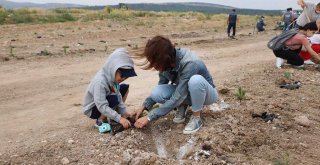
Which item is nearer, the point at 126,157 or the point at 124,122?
the point at 126,157

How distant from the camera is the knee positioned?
3.93 meters

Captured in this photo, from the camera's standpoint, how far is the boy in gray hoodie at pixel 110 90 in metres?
3.87

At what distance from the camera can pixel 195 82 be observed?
3.93 metres

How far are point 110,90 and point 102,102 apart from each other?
197 millimetres

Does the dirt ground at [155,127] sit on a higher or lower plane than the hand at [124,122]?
lower

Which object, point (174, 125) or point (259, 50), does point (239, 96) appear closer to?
point (174, 125)

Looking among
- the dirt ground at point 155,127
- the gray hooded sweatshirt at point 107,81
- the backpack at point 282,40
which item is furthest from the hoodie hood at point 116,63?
the backpack at point 282,40

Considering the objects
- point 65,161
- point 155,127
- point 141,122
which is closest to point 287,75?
point 155,127

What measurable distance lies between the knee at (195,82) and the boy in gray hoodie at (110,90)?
53 cm

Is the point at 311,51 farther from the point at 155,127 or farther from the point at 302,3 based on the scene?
the point at 155,127

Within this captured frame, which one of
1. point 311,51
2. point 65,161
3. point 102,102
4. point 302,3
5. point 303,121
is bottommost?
point 65,161

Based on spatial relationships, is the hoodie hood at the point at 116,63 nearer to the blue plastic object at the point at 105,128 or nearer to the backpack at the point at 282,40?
the blue plastic object at the point at 105,128

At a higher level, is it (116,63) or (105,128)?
(116,63)

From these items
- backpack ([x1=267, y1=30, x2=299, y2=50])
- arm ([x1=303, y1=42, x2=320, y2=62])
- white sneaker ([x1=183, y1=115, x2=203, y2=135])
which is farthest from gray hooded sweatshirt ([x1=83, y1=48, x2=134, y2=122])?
arm ([x1=303, y1=42, x2=320, y2=62])
